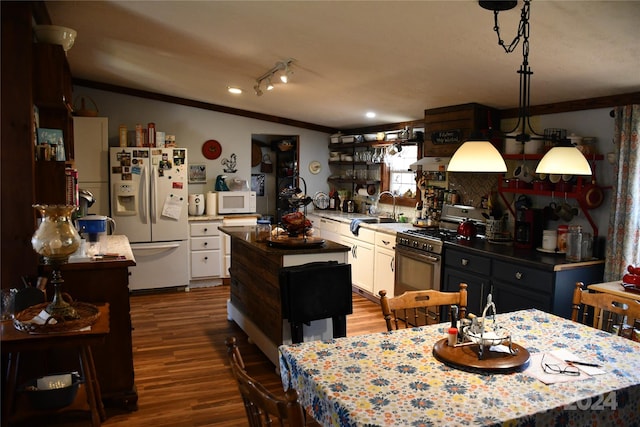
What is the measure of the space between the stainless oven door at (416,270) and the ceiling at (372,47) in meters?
1.46

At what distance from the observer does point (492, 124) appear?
451 cm

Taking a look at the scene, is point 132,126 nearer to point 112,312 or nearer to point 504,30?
point 112,312

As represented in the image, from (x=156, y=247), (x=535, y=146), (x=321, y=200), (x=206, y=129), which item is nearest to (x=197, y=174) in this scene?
(x=206, y=129)

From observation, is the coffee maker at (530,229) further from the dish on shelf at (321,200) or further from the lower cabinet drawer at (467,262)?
the dish on shelf at (321,200)

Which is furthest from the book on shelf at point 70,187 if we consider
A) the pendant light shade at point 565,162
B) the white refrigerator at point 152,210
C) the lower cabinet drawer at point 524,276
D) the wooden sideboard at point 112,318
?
the lower cabinet drawer at point 524,276

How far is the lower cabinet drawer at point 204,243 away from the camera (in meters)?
6.11

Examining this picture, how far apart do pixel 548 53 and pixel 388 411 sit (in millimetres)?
2360

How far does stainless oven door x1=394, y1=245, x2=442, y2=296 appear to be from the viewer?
4426 mm

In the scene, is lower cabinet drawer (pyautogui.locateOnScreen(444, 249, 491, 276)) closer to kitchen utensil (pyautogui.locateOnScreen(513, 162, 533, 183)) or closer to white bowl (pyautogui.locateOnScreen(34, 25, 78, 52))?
kitchen utensil (pyautogui.locateOnScreen(513, 162, 533, 183))

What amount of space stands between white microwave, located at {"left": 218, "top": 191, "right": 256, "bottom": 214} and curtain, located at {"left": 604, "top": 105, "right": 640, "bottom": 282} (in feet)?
13.8

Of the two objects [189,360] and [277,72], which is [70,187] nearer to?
[189,360]

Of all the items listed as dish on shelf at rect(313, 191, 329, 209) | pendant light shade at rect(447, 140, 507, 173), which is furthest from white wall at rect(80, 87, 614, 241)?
pendant light shade at rect(447, 140, 507, 173)

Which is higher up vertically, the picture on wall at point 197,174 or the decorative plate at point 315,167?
the decorative plate at point 315,167

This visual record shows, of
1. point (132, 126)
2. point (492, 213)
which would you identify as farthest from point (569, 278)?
point (132, 126)
